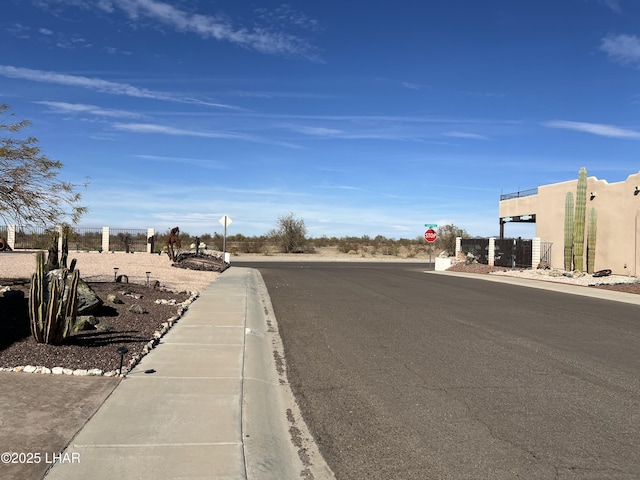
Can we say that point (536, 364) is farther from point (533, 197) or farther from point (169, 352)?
point (533, 197)

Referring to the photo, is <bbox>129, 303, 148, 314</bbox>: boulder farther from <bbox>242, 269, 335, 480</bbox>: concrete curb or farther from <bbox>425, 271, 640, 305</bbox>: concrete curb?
<bbox>425, 271, 640, 305</bbox>: concrete curb

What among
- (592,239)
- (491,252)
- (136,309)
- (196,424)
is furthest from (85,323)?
(491,252)

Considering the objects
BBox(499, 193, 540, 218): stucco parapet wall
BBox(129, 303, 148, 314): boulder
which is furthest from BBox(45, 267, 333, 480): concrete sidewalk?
BBox(499, 193, 540, 218): stucco parapet wall

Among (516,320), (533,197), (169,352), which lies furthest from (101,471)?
(533,197)

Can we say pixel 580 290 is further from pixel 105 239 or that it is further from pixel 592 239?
pixel 105 239

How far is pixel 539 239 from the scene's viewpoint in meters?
34.9

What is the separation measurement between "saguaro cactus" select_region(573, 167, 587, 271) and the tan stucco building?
125cm

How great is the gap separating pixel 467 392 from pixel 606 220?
93.5 feet

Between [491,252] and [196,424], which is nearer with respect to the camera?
[196,424]

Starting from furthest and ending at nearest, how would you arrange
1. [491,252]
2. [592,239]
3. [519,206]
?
[519,206]
[491,252]
[592,239]

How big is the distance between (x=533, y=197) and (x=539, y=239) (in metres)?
5.83

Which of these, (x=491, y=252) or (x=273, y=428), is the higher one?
(x=491, y=252)

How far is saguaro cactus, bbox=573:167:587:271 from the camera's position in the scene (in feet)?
102

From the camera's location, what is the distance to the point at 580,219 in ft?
102
